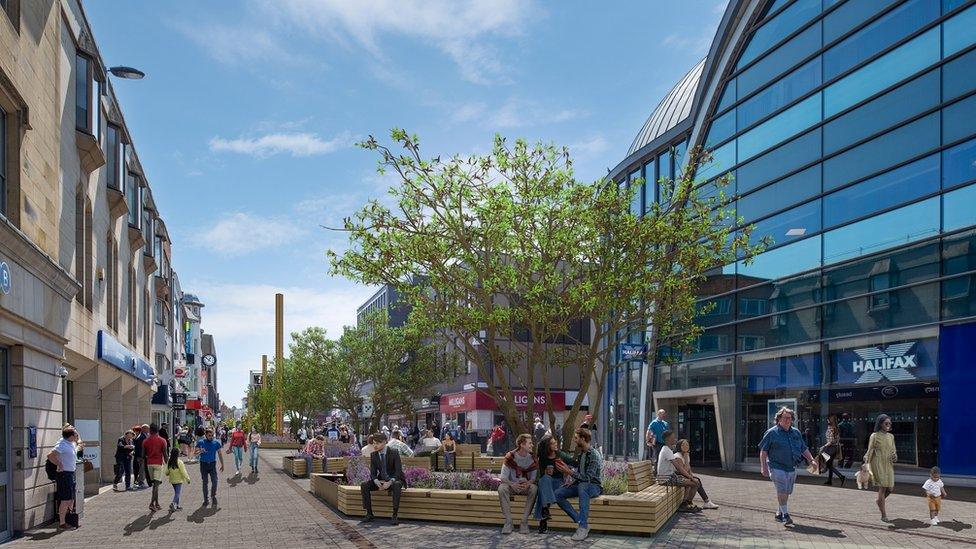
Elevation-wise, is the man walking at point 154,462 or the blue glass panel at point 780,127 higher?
the blue glass panel at point 780,127

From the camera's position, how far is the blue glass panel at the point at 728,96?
99.2 ft

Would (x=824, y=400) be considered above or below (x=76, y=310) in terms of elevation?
below

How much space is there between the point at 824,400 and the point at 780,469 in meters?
11.5

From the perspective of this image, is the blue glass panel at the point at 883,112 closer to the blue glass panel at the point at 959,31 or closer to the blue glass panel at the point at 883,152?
the blue glass panel at the point at 883,152

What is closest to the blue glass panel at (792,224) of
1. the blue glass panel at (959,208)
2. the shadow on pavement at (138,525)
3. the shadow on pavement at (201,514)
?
the blue glass panel at (959,208)

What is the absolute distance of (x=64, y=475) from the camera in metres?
14.6

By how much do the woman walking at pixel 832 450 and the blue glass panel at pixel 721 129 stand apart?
10.2 m

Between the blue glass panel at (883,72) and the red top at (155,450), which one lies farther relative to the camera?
the blue glass panel at (883,72)

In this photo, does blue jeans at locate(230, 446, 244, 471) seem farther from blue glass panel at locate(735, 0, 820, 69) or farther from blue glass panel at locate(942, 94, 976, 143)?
blue glass panel at locate(942, 94, 976, 143)

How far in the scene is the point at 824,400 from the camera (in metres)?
24.4

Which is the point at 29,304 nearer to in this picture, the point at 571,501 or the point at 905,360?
the point at 571,501

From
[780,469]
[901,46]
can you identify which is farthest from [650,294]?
[901,46]

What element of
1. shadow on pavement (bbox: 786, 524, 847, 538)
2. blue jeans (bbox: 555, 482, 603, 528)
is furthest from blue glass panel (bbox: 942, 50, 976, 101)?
blue jeans (bbox: 555, 482, 603, 528)

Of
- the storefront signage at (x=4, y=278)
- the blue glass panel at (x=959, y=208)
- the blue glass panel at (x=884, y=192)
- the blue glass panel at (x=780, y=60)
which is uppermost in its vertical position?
the blue glass panel at (x=780, y=60)
